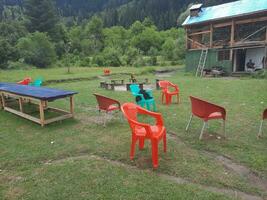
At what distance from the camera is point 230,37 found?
2053 cm

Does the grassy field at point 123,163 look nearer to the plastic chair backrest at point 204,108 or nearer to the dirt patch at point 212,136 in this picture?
the dirt patch at point 212,136

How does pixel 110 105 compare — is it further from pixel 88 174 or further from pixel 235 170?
pixel 235 170

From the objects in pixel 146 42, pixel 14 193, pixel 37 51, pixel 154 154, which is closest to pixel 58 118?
pixel 14 193

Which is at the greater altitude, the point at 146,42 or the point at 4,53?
the point at 146,42

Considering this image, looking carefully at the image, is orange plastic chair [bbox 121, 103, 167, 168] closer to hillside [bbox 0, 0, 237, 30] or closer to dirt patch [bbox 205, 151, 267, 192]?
dirt patch [bbox 205, 151, 267, 192]

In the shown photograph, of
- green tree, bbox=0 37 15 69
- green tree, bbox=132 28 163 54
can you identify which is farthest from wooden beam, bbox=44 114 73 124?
green tree, bbox=132 28 163 54

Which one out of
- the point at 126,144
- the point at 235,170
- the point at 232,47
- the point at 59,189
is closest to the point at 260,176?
the point at 235,170

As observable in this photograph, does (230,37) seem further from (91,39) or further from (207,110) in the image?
(91,39)

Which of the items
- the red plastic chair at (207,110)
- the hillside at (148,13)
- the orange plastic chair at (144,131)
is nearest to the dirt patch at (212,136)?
the red plastic chair at (207,110)

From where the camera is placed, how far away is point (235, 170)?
142 inches

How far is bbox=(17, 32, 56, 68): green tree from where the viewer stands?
2930 cm

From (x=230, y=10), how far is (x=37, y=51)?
22.3m

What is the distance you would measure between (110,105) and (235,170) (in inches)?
127

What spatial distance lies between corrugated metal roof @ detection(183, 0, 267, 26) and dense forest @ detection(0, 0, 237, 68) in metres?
11.2
